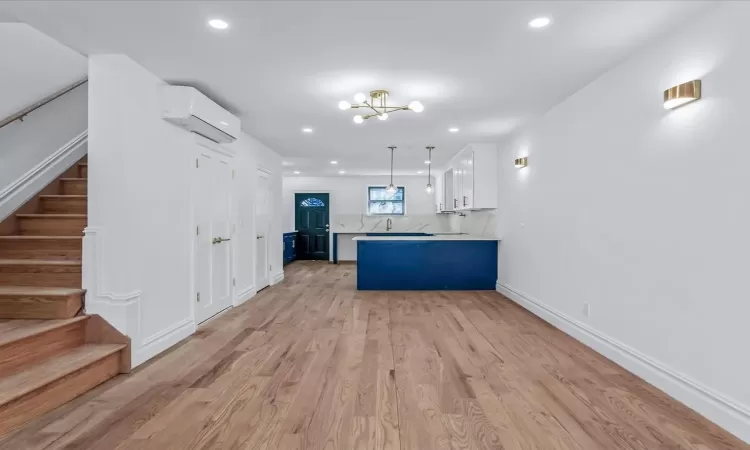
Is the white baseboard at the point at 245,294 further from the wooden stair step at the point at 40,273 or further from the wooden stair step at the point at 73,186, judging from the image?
the wooden stair step at the point at 40,273

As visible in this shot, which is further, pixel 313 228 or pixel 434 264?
pixel 313 228

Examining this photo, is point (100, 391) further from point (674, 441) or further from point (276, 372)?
point (674, 441)

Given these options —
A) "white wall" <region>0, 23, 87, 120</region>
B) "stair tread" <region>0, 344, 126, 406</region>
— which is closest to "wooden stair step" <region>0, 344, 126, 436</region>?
"stair tread" <region>0, 344, 126, 406</region>

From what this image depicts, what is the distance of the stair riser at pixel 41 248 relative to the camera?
3.40 meters

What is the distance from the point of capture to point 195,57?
120 inches

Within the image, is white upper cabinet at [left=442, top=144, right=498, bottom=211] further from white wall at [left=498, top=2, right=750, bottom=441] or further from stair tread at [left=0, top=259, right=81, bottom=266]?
stair tread at [left=0, top=259, right=81, bottom=266]

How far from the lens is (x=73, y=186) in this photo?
4.21 meters

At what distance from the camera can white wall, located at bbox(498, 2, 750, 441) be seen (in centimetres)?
213

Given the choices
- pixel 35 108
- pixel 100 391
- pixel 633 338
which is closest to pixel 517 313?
pixel 633 338

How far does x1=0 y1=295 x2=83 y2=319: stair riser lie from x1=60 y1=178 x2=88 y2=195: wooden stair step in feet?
5.42

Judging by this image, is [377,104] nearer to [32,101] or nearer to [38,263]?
[38,263]

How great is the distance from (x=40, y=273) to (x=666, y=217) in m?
4.75

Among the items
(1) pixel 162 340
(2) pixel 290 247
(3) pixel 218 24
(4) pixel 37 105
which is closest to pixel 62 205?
(4) pixel 37 105

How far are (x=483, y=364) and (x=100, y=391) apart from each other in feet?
9.12
